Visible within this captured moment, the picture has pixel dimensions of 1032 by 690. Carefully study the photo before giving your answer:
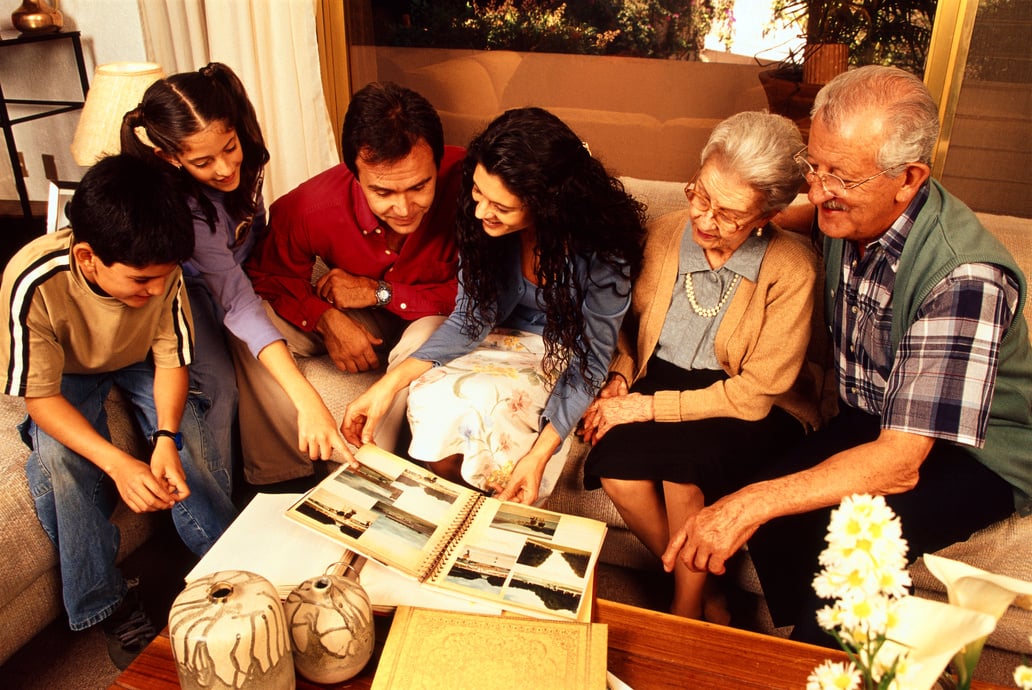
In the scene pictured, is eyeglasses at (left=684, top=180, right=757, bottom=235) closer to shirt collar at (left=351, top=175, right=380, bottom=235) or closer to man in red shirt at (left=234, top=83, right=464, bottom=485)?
man in red shirt at (left=234, top=83, right=464, bottom=485)

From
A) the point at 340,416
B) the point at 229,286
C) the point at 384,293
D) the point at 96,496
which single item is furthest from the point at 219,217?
the point at 96,496

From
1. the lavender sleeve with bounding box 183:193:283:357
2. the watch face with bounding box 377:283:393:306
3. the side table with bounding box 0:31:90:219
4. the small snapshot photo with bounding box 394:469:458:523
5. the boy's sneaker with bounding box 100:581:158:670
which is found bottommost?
the boy's sneaker with bounding box 100:581:158:670

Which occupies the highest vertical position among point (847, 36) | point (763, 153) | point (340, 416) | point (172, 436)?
point (847, 36)

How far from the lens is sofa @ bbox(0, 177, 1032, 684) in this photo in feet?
4.52

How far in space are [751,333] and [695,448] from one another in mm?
251

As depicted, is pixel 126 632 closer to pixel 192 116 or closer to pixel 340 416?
pixel 340 416

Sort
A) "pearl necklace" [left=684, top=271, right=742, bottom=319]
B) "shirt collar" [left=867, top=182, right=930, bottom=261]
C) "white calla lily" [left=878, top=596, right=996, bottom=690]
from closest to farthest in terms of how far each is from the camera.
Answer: "white calla lily" [left=878, top=596, right=996, bottom=690] < "shirt collar" [left=867, top=182, right=930, bottom=261] < "pearl necklace" [left=684, top=271, right=742, bottom=319]

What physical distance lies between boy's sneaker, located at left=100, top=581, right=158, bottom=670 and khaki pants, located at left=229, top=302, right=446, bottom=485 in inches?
18.4

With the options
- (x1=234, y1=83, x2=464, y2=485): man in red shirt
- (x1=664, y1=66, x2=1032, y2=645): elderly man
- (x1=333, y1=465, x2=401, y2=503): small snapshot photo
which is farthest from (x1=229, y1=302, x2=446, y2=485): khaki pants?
(x1=664, y1=66, x2=1032, y2=645): elderly man

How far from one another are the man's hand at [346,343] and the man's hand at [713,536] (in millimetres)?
906

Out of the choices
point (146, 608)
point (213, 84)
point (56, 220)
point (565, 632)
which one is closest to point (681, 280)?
point (565, 632)

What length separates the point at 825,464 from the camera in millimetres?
1281

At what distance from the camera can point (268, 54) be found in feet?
9.35

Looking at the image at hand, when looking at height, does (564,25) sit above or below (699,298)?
above
